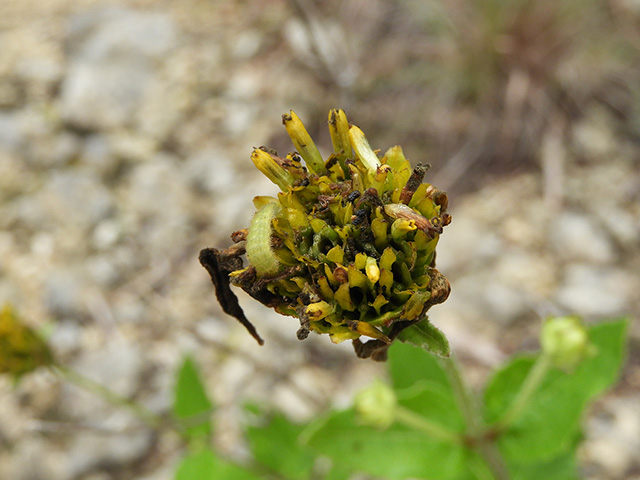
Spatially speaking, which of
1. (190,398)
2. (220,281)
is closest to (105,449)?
(190,398)

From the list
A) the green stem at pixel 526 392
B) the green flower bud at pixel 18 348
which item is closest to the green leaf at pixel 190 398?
the green flower bud at pixel 18 348

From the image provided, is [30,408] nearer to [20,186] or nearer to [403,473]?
[20,186]

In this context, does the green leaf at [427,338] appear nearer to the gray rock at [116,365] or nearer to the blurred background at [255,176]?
the blurred background at [255,176]

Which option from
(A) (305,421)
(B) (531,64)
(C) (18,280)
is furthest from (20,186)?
(B) (531,64)


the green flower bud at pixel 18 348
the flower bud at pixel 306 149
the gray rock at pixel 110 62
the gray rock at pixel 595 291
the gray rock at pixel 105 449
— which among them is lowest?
the gray rock at pixel 105 449

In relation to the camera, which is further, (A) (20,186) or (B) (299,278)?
(A) (20,186)

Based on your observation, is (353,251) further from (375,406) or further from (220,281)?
(375,406)

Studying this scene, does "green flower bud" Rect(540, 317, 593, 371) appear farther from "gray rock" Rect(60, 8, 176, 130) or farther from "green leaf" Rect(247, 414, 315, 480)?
"gray rock" Rect(60, 8, 176, 130)
